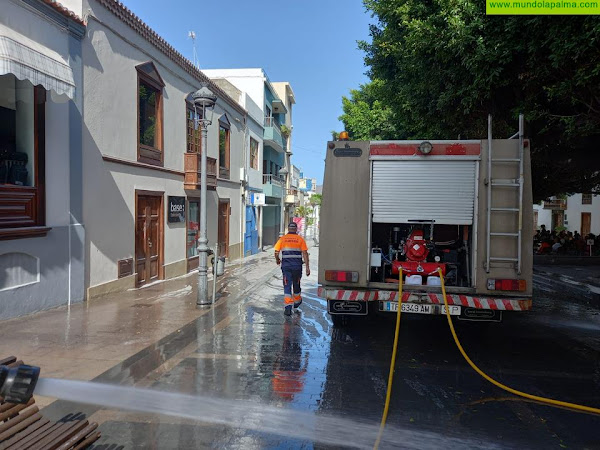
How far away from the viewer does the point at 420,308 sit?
584 centimetres

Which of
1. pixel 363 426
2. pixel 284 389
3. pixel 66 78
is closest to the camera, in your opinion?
pixel 363 426

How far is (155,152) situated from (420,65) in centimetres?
692

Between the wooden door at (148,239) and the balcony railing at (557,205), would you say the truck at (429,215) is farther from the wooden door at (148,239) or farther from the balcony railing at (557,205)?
the balcony railing at (557,205)

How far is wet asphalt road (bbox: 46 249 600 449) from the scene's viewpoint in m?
3.60

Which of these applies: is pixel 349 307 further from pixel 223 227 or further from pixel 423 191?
pixel 223 227

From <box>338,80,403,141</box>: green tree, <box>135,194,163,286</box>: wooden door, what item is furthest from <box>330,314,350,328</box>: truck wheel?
<box>338,80,403,141</box>: green tree

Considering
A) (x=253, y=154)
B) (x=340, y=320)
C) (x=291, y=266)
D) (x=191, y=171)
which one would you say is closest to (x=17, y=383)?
(x=340, y=320)

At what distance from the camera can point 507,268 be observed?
18.5ft

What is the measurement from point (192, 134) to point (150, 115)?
259 centimetres

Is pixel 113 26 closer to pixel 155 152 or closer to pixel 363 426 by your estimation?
pixel 155 152

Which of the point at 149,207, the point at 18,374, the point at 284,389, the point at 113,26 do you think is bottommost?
the point at 284,389

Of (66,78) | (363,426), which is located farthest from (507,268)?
(66,78)

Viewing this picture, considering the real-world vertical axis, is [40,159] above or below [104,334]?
above

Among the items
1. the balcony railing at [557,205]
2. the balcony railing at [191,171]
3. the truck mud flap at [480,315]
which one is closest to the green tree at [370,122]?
the balcony railing at [191,171]
